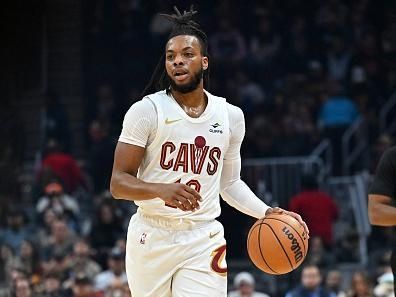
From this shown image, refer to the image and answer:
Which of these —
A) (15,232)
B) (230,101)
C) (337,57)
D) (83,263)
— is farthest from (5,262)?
(337,57)

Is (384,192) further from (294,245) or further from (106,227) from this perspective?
(106,227)

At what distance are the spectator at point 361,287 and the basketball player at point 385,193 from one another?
5612mm

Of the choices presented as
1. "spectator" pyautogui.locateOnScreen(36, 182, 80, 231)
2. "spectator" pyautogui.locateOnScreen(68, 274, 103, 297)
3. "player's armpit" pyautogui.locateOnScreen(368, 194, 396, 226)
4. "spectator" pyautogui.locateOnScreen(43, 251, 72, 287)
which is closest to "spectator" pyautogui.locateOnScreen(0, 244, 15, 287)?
"spectator" pyautogui.locateOnScreen(43, 251, 72, 287)

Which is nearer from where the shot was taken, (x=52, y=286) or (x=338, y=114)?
(x=52, y=286)

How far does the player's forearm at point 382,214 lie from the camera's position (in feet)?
27.6

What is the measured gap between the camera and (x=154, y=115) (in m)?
7.50

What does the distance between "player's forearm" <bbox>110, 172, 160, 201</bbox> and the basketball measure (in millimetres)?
1003

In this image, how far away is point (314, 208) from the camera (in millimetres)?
16109

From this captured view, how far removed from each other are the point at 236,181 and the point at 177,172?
2.32 ft

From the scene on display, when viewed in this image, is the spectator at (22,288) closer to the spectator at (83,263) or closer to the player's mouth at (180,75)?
the spectator at (83,263)

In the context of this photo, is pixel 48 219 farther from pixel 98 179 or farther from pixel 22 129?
pixel 22 129

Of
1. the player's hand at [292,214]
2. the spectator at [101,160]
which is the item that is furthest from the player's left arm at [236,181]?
the spectator at [101,160]

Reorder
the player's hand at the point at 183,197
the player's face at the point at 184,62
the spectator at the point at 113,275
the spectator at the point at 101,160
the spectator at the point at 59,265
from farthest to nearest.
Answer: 1. the spectator at the point at 101,160
2. the spectator at the point at 59,265
3. the spectator at the point at 113,275
4. the player's face at the point at 184,62
5. the player's hand at the point at 183,197

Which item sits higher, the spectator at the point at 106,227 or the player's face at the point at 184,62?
the player's face at the point at 184,62
